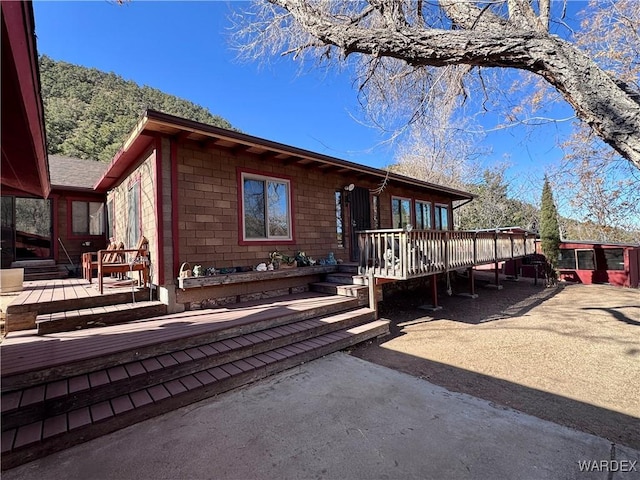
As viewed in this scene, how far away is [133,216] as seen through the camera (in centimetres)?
622

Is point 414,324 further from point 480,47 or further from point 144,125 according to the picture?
point 144,125

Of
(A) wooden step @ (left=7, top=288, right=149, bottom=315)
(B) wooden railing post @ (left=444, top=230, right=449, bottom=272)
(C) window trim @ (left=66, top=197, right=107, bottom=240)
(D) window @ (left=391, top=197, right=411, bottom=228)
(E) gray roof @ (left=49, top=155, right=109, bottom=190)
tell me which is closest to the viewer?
(A) wooden step @ (left=7, top=288, right=149, bottom=315)

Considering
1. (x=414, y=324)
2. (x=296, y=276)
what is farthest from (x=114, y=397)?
(x=414, y=324)

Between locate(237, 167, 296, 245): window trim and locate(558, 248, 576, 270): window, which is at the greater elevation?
locate(237, 167, 296, 245): window trim

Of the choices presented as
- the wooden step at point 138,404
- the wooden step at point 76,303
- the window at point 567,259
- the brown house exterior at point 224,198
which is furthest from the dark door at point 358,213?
the window at point 567,259

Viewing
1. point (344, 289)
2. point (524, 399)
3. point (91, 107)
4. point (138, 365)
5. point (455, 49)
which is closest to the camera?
point (455, 49)

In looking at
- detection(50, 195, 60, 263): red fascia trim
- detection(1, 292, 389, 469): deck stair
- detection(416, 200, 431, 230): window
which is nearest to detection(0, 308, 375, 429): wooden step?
detection(1, 292, 389, 469): deck stair

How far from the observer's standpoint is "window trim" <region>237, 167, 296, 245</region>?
5.63 meters

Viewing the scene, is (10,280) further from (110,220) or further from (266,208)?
(266,208)

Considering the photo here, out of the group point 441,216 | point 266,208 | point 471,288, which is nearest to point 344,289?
point 266,208

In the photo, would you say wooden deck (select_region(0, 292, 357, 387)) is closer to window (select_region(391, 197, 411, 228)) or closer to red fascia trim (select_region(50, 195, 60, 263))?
window (select_region(391, 197, 411, 228))

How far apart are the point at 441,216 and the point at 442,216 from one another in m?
0.09

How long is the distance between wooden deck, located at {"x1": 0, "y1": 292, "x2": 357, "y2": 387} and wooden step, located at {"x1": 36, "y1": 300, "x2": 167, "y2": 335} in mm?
138

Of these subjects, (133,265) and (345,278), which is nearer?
(133,265)
